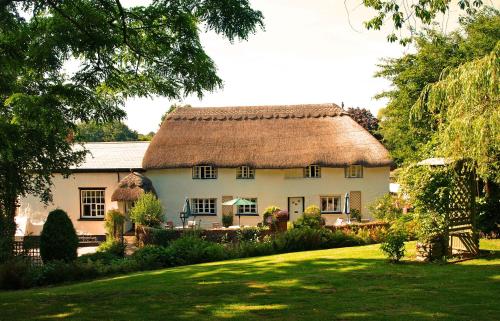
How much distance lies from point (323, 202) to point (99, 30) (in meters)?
23.2

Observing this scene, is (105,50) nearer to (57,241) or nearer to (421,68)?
(57,241)

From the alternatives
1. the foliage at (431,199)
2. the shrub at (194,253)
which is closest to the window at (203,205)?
the shrub at (194,253)

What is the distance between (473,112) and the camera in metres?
12.0

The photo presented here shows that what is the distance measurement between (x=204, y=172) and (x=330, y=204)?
25.8 ft

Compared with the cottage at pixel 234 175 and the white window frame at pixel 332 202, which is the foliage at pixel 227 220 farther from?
the white window frame at pixel 332 202

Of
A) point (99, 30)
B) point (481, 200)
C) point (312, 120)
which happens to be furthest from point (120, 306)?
point (312, 120)

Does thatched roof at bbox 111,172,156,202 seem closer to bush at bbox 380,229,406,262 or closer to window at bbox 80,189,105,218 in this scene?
window at bbox 80,189,105,218

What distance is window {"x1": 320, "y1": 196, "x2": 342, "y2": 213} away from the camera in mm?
30828

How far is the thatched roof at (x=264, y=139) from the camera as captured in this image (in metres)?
30.7

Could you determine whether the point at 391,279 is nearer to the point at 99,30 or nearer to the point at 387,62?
the point at 99,30

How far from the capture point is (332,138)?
32094mm

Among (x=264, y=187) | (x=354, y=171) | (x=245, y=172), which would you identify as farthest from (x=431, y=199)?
(x=245, y=172)

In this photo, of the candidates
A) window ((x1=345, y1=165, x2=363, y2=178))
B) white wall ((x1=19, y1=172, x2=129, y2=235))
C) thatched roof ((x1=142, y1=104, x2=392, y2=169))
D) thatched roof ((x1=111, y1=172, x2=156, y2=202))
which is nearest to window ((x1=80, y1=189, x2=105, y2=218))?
white wall ((x1=19, y1=172, x2=129, y2=235))

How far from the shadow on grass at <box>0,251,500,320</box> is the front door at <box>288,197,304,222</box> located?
1805 cm
